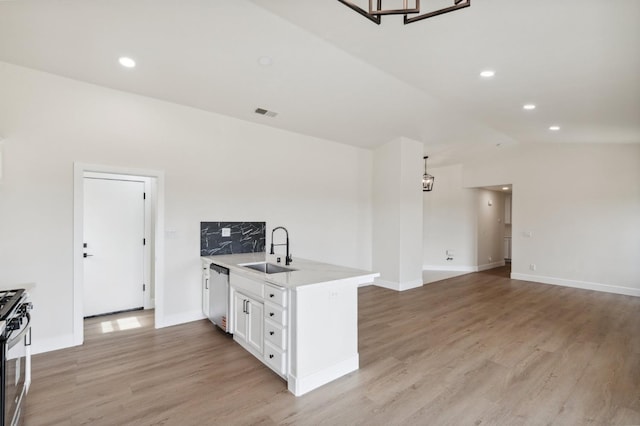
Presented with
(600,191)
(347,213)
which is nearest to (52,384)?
(347,213)

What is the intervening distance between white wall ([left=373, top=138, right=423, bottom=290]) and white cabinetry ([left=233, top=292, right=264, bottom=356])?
3.49 meters

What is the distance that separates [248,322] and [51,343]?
215 cm

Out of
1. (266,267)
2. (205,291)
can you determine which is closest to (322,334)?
(266,267)

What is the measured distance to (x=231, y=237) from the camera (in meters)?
4.48

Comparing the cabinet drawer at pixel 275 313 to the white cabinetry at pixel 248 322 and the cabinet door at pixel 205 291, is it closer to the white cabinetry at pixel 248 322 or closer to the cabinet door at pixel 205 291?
the white cabinetry at pixel 248 322

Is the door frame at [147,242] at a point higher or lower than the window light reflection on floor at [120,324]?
higher

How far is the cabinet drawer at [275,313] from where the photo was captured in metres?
2.53

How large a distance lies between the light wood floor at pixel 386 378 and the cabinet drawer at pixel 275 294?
690 mm

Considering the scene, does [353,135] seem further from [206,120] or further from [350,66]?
[206,120]

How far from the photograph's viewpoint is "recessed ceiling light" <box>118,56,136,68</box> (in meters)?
3.07

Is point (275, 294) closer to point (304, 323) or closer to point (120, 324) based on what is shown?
point (304, 323)

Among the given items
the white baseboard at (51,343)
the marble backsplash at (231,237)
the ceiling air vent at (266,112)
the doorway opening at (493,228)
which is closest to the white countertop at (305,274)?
the marble backsplash at (231,237)

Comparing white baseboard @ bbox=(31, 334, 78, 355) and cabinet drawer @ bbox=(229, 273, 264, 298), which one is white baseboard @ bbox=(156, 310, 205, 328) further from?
cabinet drawer @ bbox=(229, 273, 264, 298)

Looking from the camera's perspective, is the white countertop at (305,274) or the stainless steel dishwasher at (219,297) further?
the stainless steel dishwasher at (219,297)
